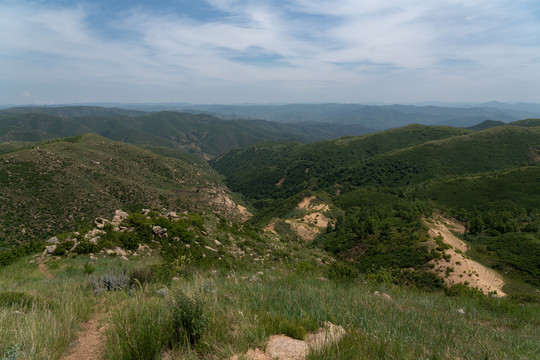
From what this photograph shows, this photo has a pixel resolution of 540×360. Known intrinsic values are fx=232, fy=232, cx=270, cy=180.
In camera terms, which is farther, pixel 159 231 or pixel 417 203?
pixel 417 203

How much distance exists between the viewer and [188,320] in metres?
3.57

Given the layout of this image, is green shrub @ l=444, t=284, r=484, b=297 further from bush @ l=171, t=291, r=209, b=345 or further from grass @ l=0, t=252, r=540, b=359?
bush @ l=171, t=291, r=209, b=345

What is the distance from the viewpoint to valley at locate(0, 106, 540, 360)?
344 cm

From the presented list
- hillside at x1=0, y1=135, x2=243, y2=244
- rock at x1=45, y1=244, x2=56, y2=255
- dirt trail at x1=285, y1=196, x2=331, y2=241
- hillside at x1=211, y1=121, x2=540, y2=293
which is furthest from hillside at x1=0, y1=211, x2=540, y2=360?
hillside at x1=0, y1=135, x2=243, y2=244

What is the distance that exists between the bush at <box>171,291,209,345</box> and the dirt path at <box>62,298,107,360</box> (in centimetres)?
101

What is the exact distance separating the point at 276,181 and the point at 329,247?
4517 inches

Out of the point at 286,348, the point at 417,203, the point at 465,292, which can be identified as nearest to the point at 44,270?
the point at 286,348

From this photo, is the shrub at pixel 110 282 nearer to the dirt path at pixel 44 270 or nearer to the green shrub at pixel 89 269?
the green shrub at pixel 89 269

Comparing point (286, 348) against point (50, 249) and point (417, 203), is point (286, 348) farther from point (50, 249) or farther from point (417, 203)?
point (417, 203)

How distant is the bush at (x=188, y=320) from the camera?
3428mm

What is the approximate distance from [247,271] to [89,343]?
8752 millimetres

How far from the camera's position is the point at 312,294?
5488mm

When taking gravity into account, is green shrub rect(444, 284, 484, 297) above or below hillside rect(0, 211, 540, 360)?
below

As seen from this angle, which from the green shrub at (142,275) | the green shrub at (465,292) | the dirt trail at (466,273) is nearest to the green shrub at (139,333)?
the green shrub at (142,275)
